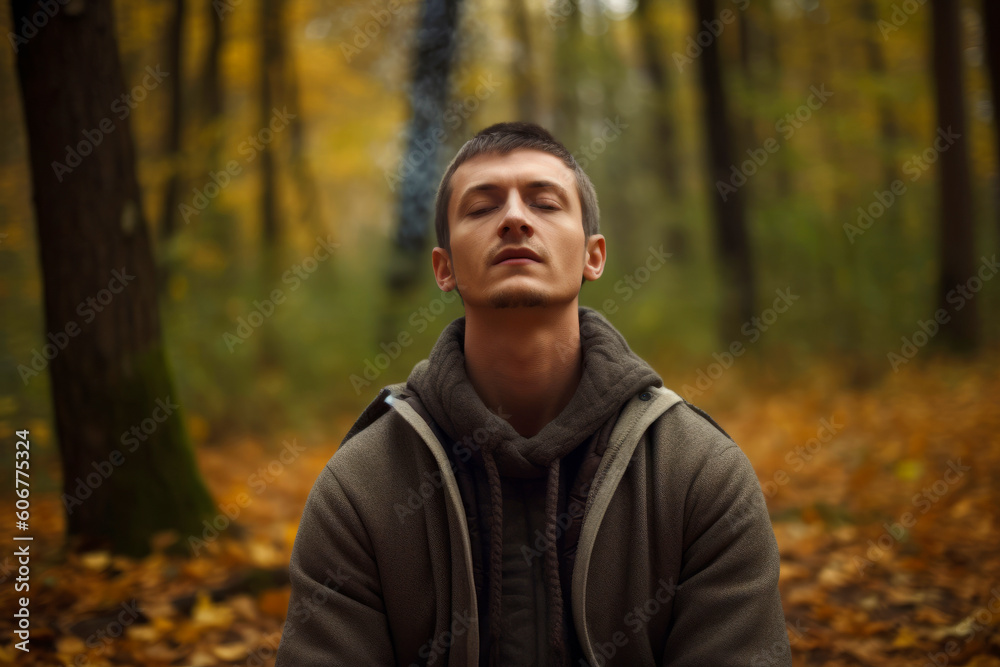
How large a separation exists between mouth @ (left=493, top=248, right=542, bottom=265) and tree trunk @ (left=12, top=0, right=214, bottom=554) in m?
3.31

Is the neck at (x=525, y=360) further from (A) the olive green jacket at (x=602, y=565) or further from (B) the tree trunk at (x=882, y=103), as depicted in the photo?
(B) the tree trunk at (x=882, y=103)

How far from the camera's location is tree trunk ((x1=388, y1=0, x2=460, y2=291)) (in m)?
9.83

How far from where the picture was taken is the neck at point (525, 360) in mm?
2389

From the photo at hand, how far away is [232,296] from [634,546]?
27.5ft
